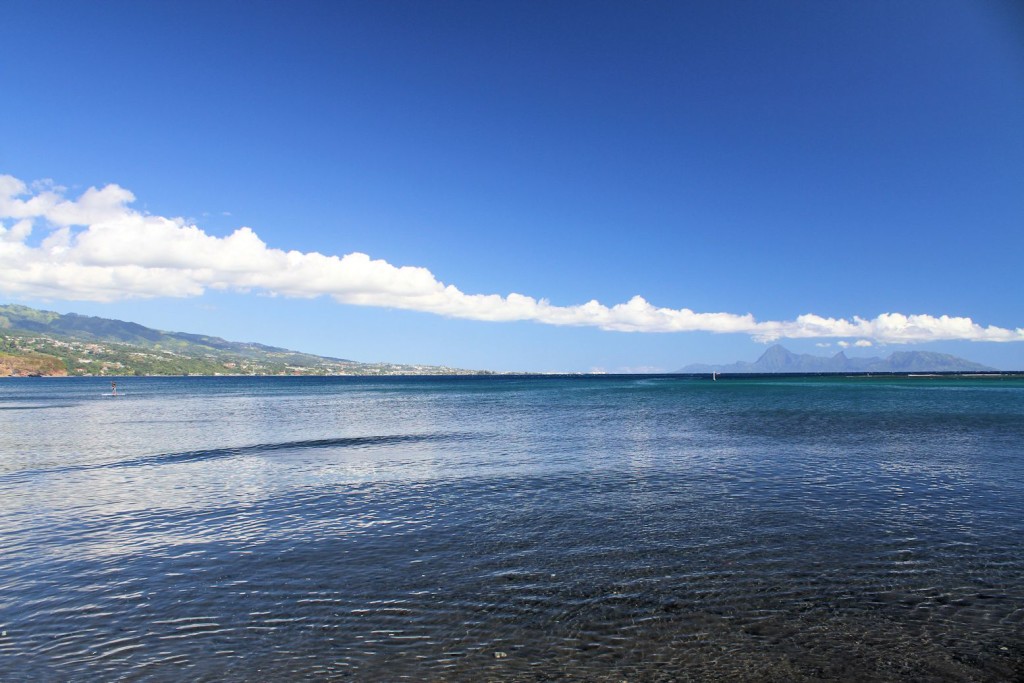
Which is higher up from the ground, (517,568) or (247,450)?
(517,568)

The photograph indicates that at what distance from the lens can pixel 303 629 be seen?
47.3 feet

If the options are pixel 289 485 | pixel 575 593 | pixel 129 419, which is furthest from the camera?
pixel 129 419

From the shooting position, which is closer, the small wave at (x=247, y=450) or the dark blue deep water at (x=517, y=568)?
Result: the dark blue deep water at (x=517, y=568)

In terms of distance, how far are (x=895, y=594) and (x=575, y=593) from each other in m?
9.41

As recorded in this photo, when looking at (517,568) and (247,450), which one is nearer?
(517,568)

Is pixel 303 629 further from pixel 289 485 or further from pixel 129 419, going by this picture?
pixel 129 419

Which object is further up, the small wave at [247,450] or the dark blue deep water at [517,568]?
the dark blue deep water at [517,568]

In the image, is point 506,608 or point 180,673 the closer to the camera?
point 180,673

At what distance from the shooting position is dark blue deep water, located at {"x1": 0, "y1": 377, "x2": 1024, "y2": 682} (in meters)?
12.9

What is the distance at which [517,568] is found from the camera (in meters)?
18.8

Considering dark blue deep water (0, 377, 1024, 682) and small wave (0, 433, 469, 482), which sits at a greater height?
dark blue deep water (0, 377, 1024, 682)

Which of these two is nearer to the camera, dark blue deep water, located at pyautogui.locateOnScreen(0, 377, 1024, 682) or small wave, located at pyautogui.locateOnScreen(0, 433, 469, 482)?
dark blue deep water, located at pyautogui.locateOnScreen(0, 377, 1024, 682)

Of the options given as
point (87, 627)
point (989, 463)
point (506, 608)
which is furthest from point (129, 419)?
point (989, 463)

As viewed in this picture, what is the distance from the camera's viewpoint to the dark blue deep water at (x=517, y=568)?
12898 mm
